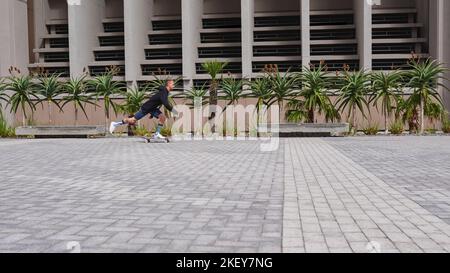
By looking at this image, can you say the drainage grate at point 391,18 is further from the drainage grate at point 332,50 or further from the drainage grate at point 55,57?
the drainage grate at point 55,57

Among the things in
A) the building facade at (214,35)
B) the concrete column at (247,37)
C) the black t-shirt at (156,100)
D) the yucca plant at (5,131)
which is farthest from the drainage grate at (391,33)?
the yucca plant at (5,131)

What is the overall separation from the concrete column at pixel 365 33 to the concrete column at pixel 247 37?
253 inches

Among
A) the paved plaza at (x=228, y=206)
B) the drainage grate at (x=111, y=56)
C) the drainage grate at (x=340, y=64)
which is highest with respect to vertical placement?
the drainage grate at (x=111, y=56)

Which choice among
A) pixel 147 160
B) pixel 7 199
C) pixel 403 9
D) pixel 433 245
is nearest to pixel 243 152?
pixel 147 160

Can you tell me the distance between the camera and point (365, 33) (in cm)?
2702

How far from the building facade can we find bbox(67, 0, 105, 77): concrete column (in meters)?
0.06

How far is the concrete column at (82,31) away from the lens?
29.1m

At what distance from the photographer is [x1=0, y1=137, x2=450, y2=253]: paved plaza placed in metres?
3.65

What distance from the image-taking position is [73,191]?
6.11m

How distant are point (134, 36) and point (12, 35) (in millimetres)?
7564

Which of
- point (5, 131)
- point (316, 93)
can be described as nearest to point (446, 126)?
point (316, 93)

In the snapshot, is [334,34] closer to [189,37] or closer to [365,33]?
[365,33]

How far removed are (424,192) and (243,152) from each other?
6309 millimetres

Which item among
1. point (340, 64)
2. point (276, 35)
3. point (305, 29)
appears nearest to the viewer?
point (305, 29)
